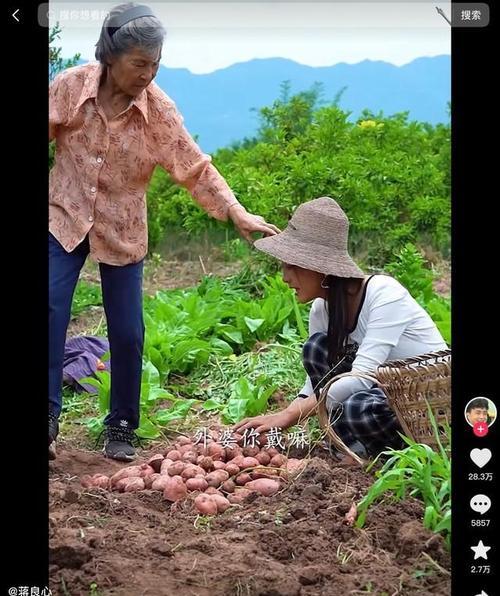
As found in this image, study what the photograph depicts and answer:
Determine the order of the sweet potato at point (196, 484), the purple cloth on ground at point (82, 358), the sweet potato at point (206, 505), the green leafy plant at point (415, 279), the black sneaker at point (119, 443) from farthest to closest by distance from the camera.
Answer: the green leafy plant at point (415, 279) → the purple cloth on ground at point (82, 358) → the black sneaker at point (119, 443) → the sweet potato at point (196, 484) → the sweet potato at point (206, 505)

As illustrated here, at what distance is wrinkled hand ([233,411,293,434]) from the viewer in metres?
3.17

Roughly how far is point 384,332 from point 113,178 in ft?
2.87

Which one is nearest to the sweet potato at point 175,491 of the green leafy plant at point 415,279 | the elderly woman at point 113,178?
the elderly woman at point 113,178

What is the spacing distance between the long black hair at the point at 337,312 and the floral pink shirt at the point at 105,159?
542mm

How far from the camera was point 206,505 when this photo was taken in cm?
276

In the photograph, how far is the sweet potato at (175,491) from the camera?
112 inches

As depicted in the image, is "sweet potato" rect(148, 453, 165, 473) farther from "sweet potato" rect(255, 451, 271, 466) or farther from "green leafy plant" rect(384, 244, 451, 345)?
"green leafy plant" rect(384, 244, 451, 345)

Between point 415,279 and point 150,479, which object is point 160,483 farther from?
point 415,279

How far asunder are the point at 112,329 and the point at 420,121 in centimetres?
444

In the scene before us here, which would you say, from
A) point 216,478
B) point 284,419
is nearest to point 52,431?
point 216,478

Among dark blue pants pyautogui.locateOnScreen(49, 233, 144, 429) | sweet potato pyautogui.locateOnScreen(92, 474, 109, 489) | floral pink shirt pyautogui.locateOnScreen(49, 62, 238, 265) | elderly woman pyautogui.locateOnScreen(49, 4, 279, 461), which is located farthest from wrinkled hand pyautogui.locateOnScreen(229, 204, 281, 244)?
sweet potato pyautogui.locateOnScreen(92, 474, 109, 489)
